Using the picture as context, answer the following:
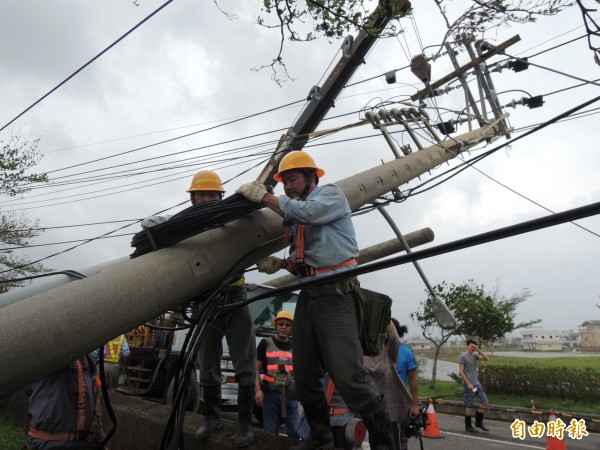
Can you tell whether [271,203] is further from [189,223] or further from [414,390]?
[414,390]

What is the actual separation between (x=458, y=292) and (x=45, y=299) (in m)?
Result: 20.4

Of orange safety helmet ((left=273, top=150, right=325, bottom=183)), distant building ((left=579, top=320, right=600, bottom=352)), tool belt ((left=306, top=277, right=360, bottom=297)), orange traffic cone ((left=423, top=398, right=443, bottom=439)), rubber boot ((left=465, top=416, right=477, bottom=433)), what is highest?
orange safety helmet ((left=273, top=150, right=325, bottom=183))

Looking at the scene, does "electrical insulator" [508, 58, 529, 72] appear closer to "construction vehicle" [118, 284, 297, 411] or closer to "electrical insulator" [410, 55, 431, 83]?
"electrical insulator" [410, 55, 431, 83]

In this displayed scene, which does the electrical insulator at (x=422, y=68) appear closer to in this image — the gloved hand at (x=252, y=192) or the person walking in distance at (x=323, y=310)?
the person walking in distance at (x=323, y=310)

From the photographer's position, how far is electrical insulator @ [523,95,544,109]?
8797 millimetres

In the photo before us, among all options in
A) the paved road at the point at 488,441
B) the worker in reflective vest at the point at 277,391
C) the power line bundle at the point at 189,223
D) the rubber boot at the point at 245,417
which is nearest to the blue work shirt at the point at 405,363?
the worker in reflective vest at the point at 277,391

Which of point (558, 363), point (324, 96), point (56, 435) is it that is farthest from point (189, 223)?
point (558, 363)

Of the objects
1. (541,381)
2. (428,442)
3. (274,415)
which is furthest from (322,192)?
(541,381)

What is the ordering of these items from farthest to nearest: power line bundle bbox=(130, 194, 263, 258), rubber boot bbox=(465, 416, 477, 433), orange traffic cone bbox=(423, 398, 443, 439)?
1. rubber boot bbox=(465, 416, 477, 433)
2. orange traffic cone bbox=(423, 398, 443, 439)
3. power line bundle bbox=(130, 194, 263, 258)

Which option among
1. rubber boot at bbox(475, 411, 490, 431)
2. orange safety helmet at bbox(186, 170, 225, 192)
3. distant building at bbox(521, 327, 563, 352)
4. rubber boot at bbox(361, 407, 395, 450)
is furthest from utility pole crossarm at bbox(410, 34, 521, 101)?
distant building at bbox(521, 327, 563, 352)

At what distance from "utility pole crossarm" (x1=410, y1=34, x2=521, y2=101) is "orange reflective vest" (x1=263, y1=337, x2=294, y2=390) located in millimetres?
5720

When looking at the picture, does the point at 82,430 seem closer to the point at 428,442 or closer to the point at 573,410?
the point at 428,442

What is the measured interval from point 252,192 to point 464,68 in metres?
7.33

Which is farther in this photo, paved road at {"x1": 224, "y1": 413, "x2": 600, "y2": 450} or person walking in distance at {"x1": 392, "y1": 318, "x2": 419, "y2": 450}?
paved road at {"x1": 224, "y1": 413, "x2": 600, "y2": 450}
